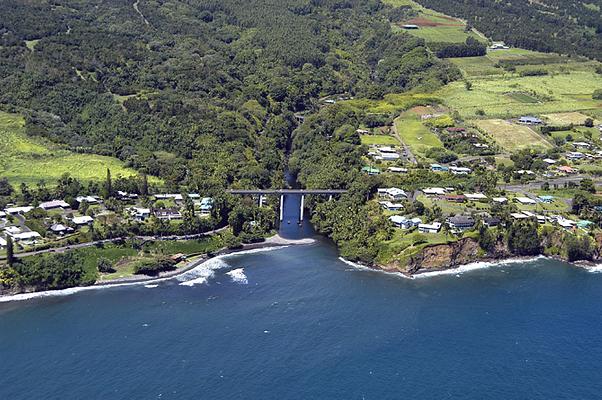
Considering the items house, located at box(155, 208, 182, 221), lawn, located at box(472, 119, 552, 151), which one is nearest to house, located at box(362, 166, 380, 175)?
lawn, located at box(472, 119, 552, 151)

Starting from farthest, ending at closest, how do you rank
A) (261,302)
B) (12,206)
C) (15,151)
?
(15,151), (12,206), (261,302)

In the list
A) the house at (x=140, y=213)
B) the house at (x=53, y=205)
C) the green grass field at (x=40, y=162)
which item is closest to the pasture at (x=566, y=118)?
the green grass field at (x=40, y=162)

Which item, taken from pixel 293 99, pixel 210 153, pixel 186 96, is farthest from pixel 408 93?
pixel 210 153

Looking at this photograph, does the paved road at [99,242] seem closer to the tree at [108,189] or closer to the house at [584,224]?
the tree at [108,189]

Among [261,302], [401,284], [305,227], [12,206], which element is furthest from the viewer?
[305,227]

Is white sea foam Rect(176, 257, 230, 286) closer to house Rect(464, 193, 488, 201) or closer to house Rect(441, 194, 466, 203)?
house Rect(441, 194, 466, 203)

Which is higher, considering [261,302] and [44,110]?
[44,110]

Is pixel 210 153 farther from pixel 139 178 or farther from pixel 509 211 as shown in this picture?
pixel 509 211

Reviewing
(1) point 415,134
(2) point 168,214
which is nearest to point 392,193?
(2) point 168,214
